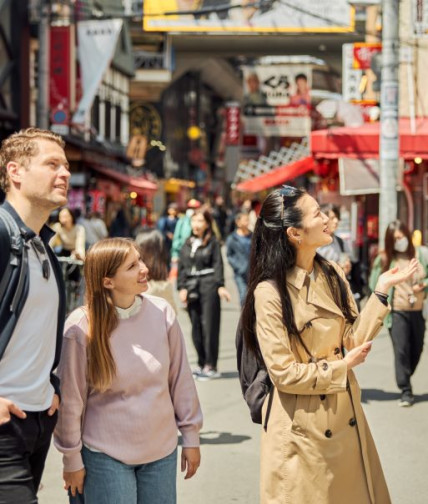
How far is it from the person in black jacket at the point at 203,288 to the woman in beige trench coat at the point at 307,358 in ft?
23.3

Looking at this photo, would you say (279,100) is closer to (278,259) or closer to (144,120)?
(144,120)

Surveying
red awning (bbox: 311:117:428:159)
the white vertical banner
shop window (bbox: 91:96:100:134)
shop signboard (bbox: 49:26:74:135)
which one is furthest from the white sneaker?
shop window (bbox: 91:96:100:134)

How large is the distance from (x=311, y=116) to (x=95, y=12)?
12234mm

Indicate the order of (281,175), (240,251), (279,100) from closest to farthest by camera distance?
1. (240,251)
2. (281,175)
3. (279,100)

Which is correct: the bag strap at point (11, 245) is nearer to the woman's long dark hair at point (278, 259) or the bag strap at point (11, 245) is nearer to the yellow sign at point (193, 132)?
the woman's long dark hair at point (278, 259)

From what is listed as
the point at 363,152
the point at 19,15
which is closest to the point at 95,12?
the point at 19,15

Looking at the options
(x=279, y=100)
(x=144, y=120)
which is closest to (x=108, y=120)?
(x=279, y=100)

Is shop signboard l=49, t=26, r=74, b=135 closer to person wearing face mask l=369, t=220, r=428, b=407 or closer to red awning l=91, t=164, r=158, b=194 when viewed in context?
red awning l=91, t=164, r=158, b=194

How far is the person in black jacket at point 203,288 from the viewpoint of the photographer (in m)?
11.7

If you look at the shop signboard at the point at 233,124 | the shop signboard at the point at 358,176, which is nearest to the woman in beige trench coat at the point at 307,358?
the shop signboard at the point at 358,176

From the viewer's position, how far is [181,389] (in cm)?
450

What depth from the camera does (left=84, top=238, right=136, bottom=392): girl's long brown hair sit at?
4.28 meters

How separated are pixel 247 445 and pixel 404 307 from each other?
2.68 m

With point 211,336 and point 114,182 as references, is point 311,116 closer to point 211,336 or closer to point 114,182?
point 114,182
